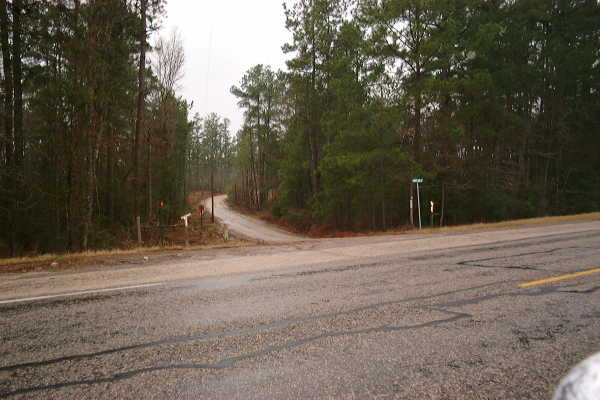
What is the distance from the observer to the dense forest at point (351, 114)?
1336 centimetres

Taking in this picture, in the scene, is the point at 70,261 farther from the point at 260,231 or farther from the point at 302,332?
the point at 260,231

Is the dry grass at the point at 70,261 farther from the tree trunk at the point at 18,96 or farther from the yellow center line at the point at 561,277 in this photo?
the tree trunk at the point at 18,96

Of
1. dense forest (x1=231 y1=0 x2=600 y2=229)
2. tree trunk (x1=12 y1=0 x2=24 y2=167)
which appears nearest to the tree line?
tree trunk (x1=12 y1=0 x2=24 y2=167)

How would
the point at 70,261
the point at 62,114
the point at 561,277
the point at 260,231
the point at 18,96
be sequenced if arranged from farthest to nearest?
the point at 260,231 < the point at 18,96 < the point at 62,114 < the point at 70,261 < the point at 561,277

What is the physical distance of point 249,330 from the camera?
3662mm

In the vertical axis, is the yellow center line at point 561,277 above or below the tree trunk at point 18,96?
below

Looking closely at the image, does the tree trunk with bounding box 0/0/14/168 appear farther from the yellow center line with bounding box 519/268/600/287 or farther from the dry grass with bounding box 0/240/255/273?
the yellow center line with bounding box 519/268/600/287

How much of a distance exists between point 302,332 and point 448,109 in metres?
23.0

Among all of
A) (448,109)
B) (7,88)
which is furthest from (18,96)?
(448,109)

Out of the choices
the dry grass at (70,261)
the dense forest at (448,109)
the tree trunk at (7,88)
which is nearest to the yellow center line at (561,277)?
the dry grass at (70,261)

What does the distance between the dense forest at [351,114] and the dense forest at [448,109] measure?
0.13m

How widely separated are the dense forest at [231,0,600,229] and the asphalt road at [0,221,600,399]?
16731 millimetres

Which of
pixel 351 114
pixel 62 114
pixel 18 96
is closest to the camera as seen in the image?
pixel 62 114

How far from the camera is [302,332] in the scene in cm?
356
